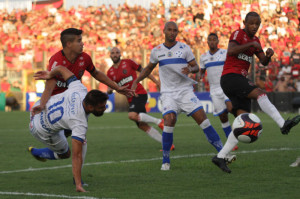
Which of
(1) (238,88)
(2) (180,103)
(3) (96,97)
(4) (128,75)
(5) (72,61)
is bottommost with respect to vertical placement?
(4) (128,75)

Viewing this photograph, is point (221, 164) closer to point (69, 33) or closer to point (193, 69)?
point (193, 69)

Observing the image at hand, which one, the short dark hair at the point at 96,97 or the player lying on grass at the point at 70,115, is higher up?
the short dark hair at the point at 96,97

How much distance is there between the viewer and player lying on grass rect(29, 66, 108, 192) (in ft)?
21.0

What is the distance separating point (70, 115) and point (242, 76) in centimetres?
270

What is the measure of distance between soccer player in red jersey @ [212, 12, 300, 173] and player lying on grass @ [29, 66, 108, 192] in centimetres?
200

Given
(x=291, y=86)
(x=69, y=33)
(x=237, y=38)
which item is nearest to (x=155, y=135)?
(x=237, y=38)

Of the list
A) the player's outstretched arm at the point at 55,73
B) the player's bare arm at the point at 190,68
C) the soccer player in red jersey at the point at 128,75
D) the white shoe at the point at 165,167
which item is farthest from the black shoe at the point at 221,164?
the soccer player in red jersey at the point at 128,75

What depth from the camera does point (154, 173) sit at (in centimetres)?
808

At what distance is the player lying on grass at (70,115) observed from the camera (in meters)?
6.39

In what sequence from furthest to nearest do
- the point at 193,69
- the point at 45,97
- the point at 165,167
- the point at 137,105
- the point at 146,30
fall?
the point at 146,30
the point at 137,105
the point at 193,69
the point at 165,167
the point at 45,97

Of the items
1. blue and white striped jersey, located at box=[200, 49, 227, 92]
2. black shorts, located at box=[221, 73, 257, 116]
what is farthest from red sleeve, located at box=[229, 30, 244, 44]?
blue and white striped jersey, located at box=[200, 49, 227, 92]

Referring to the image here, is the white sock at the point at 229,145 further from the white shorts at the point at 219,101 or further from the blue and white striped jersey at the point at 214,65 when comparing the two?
the blue and white striped jersey at the point at 214,65

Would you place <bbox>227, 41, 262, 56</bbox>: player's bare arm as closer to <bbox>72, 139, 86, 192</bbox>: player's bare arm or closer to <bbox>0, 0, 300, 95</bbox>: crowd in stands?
<bbox>72, 139, 86, 192</bbox>: player's bare arm

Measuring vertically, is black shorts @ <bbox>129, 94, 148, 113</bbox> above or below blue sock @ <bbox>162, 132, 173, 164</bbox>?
below
